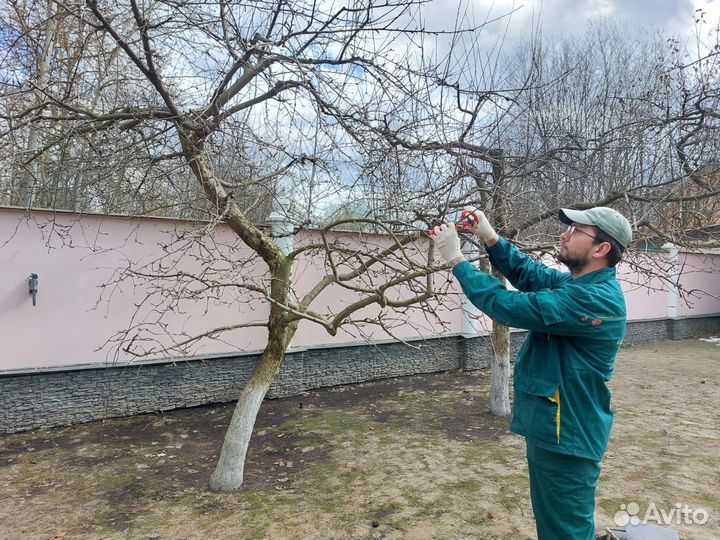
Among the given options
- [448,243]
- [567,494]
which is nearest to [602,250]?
[448,243]

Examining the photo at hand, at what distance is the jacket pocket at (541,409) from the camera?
1.84 m

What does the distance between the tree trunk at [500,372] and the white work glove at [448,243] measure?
3.92 m

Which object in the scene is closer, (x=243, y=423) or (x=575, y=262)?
(x=575, y=262)

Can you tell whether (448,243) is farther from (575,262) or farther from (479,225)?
(575,262)

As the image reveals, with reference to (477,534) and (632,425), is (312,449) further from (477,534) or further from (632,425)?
(632,425)

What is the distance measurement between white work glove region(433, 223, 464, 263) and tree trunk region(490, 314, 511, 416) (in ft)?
12.9

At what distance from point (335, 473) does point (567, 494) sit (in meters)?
2.66

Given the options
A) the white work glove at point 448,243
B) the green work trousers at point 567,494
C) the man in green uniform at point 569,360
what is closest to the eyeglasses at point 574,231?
the man in green uniform at point 569,360

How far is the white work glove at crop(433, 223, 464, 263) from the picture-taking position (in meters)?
1.99

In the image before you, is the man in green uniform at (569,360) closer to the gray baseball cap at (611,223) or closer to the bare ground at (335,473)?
the gray baseball cap at (611,223)

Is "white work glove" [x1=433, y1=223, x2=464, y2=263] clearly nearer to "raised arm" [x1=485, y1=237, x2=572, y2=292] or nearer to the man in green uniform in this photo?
the man in green uniform

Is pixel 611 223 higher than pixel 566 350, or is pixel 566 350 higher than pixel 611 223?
pixel 611 223

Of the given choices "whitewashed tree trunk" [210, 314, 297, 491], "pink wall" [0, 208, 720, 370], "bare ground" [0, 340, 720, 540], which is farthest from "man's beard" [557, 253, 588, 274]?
"whitewashed tree trunk" [210, 314, 297, 491]

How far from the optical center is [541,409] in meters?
1.88
